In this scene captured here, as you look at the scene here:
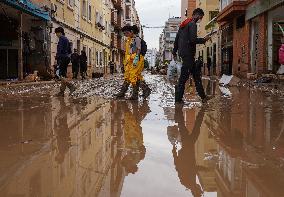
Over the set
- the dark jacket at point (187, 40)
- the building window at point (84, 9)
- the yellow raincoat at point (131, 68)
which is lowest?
the yellow raincoat at point (131, 68)

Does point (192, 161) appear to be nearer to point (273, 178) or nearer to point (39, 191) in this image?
point (273, 178)

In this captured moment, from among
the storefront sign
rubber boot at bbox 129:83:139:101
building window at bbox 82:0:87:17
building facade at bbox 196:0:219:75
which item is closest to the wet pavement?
rubber boot at bbox 129:83:139:101

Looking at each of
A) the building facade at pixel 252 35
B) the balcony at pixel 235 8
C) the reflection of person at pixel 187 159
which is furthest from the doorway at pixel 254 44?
the reflection of person at pixel 187 159

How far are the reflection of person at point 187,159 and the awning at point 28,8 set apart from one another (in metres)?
12.1

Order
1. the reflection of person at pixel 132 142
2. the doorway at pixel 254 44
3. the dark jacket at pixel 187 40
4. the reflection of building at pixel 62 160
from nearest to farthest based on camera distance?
the reflection of building at pixel 62 160, the reflection of person at pixel 132 142, the dark jacket at pixel 187 40, the doorway at pixel 254 44

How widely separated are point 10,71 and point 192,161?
17.6 metres

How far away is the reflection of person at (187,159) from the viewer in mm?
2602

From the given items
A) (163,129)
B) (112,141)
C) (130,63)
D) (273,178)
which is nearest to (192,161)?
(273,178)

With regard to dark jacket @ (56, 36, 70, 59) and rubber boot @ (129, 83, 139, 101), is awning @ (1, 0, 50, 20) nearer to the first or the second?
dark jacket @ (56, 36, 70, 59)

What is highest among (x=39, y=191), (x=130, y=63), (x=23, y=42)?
(x=23, y=42)

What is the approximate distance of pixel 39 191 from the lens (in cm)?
243

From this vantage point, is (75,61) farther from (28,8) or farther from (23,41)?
(28,8)

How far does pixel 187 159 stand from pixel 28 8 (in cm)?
1516

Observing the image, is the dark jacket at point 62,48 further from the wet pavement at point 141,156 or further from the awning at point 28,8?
the awning at point 28,8
